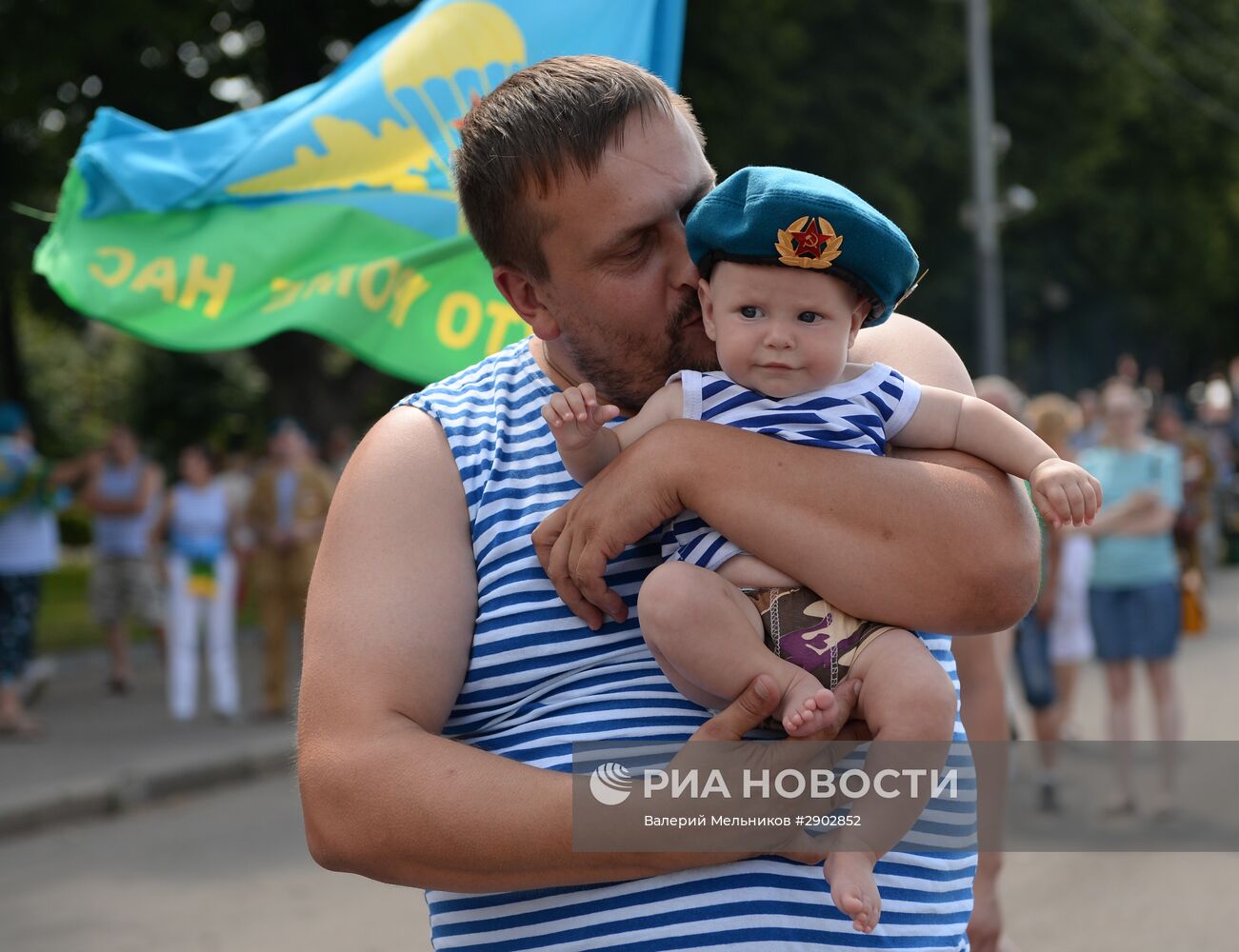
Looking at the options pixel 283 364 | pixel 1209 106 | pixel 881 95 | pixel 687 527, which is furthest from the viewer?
pixel 1209 106

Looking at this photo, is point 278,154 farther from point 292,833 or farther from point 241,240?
point 292,833

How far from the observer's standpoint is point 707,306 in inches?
87.4

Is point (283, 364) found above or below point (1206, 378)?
above

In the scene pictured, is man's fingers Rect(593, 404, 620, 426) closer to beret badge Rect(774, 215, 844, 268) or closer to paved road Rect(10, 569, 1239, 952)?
beret badge Rect(774, 215, 844, 268)

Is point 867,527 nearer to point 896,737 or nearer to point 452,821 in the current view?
point 896,737

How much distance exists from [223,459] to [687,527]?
15069mm

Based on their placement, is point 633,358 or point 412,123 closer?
point 633,358

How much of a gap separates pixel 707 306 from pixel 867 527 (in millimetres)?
385

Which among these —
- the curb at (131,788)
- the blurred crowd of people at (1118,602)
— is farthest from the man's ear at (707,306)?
the curb at (131,788)

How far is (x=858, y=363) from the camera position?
228cm

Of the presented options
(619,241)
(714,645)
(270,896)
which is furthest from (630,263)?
(270,896)

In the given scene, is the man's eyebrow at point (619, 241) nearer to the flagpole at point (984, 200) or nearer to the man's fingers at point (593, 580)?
the man's fingers at point (593, 580)

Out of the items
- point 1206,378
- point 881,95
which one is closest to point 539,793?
point 881,95

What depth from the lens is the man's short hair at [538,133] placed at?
7.00ft
